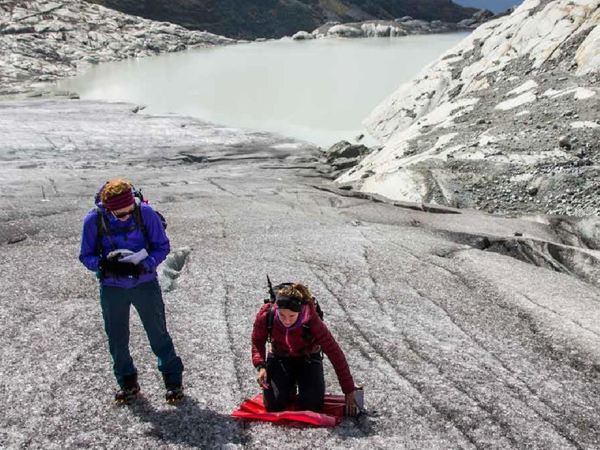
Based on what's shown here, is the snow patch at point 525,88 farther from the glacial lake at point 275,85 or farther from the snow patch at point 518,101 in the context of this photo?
the glacial lake at point 275,85

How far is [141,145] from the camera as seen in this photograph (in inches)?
1428

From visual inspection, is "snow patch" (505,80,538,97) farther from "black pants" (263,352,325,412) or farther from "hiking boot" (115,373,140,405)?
"hiking boot" (115,373,140,405)

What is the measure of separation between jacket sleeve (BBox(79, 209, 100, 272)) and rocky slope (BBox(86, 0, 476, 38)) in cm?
13231

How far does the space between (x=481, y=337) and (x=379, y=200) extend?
10402 mm

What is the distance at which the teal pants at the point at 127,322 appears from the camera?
616 cm

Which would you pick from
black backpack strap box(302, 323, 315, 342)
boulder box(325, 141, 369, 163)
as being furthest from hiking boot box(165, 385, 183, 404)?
boulder box(325, 141, 369, 163)

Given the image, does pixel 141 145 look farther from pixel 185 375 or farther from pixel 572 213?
pixel 185 375

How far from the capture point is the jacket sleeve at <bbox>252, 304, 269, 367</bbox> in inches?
247

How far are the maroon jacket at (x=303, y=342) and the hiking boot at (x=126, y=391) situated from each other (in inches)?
60.5

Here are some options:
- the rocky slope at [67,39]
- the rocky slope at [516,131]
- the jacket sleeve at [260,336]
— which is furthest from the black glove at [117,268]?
the rocky slope at [67,39]

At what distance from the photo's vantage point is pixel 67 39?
91188 millimetres

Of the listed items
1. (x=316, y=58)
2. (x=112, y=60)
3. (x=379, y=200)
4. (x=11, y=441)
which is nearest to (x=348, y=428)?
(x=11, y=441)

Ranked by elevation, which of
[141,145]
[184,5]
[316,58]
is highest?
[184,5]

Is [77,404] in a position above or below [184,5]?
below
